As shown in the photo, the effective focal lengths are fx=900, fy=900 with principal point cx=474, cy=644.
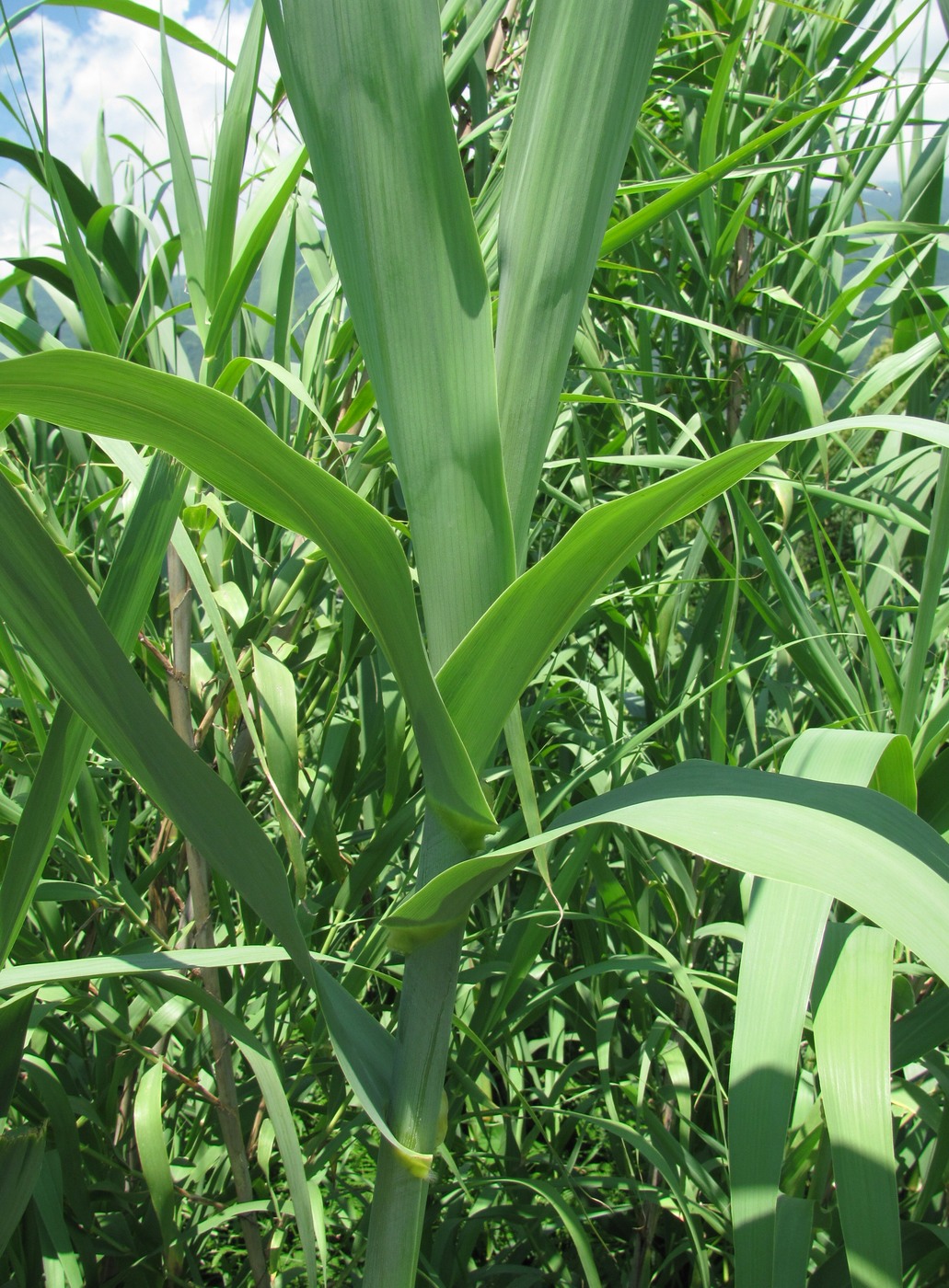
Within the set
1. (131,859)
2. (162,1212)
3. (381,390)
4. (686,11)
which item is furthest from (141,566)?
(686,11)

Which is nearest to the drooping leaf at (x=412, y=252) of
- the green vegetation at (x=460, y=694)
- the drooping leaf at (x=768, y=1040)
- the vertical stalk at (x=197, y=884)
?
the green vegetation at (x=460, y=694)

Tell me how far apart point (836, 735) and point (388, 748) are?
0.96ft

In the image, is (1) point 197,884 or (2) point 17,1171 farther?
→ (1) point 197,884

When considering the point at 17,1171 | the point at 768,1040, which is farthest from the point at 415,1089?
the point at 17,1171

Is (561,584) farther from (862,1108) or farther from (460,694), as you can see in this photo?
(862,1108)

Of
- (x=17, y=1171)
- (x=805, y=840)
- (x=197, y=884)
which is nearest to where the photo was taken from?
(x=805, y=840)

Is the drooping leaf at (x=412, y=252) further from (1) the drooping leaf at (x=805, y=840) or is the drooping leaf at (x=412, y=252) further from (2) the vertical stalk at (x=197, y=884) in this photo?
(2) the vertical stalk at (x=197, y=884)

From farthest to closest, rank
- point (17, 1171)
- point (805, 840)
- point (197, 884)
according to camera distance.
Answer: point (197, 884) < point (17, 1171) < point (805, 840)

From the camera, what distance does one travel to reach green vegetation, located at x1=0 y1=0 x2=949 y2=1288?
22cm

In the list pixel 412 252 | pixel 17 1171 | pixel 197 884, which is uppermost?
pixel 412 252

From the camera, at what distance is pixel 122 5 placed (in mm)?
505

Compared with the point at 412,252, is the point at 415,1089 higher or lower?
lower

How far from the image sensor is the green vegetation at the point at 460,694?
0.73ft

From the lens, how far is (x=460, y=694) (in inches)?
9.6
